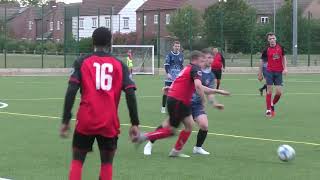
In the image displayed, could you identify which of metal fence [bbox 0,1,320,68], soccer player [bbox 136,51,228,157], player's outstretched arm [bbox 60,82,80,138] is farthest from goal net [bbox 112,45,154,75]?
player's outstretched arm [bbox 60,82,80,138]

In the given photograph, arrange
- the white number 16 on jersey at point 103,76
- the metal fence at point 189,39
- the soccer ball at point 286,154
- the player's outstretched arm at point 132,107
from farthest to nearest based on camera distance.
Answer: the metal fence at point 189,39 < the soccer ball at point 286,154 < the player's outstretched arm at point 132,107 < the white number 16 on jersey at point 103,76

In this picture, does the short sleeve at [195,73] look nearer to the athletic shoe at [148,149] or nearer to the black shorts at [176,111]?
the black shorts at [176,111]

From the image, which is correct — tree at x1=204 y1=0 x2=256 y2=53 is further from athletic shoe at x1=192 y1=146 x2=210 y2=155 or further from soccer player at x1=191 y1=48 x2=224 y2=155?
athletic shoe at x1=192 y1=146 x2=210 y2=155

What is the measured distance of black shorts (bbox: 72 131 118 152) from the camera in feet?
23.4

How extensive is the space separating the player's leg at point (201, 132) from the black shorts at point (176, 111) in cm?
63

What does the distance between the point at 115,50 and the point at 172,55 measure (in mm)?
32259

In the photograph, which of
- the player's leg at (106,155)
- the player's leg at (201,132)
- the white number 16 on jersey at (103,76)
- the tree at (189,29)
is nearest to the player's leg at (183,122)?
the player's leg at (201,132)

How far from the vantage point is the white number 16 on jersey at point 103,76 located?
6930 mm

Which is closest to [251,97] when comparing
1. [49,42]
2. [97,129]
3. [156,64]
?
[97,129]

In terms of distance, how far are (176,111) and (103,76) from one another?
3366mm

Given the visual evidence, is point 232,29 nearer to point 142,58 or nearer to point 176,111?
point 142,58

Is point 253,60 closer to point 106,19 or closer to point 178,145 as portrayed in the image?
point 106,19

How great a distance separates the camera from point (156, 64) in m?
46.9

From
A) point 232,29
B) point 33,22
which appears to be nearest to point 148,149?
point 232,29
